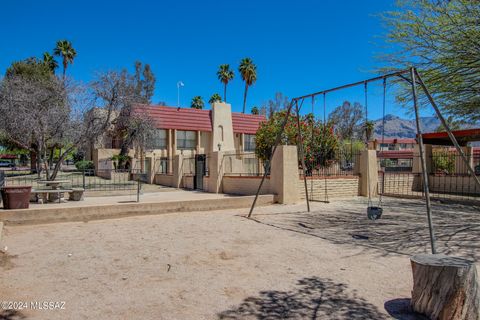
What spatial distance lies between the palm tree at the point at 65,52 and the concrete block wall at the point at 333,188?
4221 cm

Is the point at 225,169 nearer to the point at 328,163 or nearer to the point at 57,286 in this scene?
the point at 328,163

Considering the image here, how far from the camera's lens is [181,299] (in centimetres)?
421

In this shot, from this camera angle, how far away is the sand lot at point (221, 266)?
13.1 ft

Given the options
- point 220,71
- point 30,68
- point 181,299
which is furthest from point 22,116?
point 220,71

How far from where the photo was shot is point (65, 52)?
4625cm

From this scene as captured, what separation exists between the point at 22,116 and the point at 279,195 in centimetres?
1196

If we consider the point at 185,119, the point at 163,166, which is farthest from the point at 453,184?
the point at 185,119

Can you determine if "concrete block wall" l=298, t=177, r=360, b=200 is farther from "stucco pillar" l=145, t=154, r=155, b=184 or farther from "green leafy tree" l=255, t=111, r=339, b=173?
"stucco pillar" l=145, t=154, r=155, b=184

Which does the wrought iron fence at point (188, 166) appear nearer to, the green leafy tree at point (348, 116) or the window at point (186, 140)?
the window at point (186, 140)

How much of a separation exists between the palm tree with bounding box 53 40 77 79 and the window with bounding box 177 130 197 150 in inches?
922

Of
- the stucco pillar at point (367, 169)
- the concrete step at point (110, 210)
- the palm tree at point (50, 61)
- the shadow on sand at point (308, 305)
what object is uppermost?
the palm tree at point (50, 61)

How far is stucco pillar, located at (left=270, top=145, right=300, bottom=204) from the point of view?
43.0 feet

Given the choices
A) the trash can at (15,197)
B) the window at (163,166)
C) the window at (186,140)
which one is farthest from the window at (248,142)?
the trash can at (15,197)

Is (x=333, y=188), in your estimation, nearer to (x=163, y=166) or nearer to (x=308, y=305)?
(x=308, y=305)
